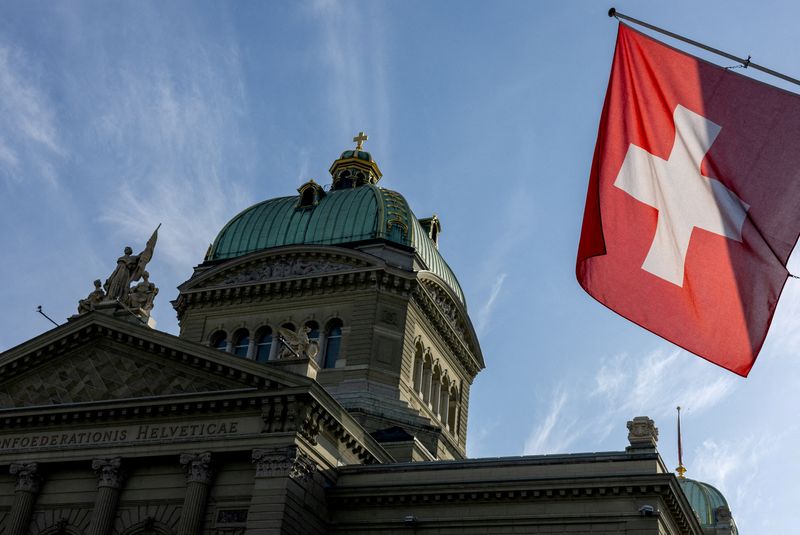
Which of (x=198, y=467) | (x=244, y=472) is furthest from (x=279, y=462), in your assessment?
(x=198, y=467)

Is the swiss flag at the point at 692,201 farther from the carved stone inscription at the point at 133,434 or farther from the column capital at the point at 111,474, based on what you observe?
the column capital at the point at 111,474

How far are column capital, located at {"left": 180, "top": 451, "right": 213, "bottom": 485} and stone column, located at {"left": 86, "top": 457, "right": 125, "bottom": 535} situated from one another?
259 centimetres

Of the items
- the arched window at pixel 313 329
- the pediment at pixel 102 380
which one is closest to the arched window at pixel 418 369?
the arched window at pixel 313 329

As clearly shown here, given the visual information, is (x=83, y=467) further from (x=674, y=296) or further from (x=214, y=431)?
(x=674, y=296)

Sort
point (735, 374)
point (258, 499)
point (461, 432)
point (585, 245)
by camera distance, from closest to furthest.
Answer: point (735, 374)
point (585, 245)
point (258, 499)
point (461, 432)

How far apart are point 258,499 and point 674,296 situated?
17863 mm

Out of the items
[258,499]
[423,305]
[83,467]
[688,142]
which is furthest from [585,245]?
[423,305]

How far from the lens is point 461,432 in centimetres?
4984

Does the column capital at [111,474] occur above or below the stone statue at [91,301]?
below

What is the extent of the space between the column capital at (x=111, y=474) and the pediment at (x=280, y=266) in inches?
635

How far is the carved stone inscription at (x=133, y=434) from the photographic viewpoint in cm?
3036

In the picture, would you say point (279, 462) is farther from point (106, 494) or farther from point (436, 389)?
point (436, 389)

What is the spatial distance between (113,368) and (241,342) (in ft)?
40.5

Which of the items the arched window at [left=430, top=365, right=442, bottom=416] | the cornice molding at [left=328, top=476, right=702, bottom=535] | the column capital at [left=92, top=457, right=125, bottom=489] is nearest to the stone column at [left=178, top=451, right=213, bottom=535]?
the column capital at [left=92, top=457, right=125, bottom=489]
